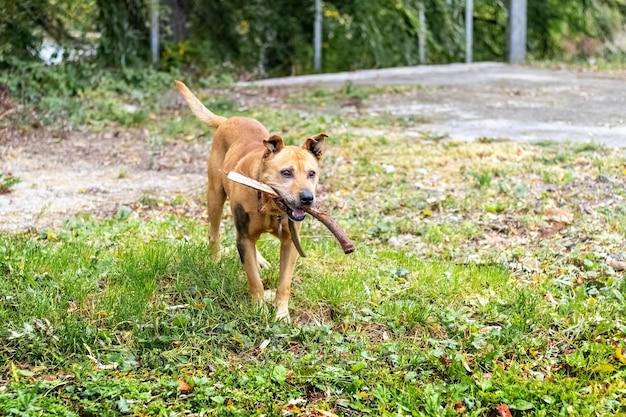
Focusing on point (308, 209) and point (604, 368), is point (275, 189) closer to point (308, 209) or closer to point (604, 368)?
point (308, 209)

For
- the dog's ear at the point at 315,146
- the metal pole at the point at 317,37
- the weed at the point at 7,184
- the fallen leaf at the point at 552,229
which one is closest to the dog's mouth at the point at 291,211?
the dog's ear at the point at 315,146

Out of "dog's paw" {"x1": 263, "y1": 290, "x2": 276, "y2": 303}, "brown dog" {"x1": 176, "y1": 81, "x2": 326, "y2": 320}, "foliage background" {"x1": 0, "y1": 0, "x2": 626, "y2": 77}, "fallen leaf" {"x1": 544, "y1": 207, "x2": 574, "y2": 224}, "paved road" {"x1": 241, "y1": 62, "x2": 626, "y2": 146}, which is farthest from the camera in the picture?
"foliage background" {"x1": 0, "y1": 0, "x2": 626, "y2": 77}

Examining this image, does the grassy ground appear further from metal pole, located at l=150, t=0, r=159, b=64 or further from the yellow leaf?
metal pole, located at l=150, t=0, r=159, b=64

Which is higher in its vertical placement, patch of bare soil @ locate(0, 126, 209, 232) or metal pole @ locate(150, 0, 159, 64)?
metal pole @ locate(150, 0, 159, 64)

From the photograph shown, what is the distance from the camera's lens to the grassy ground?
421 cm

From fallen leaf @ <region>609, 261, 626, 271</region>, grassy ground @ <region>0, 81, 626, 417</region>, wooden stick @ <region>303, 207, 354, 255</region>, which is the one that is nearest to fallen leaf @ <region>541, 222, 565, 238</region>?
grassy ground @ <region>0, 81, 626, 417</region>

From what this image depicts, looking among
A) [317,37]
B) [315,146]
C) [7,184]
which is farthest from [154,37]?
[315,146]

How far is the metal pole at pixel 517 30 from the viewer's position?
18.5 metres

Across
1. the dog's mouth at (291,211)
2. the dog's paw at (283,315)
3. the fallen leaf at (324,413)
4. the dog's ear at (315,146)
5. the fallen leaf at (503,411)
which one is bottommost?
the fallen leaf at (503,411)

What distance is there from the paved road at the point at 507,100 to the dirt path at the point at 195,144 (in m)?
0.01

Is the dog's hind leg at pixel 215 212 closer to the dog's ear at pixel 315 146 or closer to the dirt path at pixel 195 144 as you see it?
the dog's ear at pixel 315 146

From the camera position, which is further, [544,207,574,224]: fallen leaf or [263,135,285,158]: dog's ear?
[544,207,574,224]: fallen leaf

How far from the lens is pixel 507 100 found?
12.7m

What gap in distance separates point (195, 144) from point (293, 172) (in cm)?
568
